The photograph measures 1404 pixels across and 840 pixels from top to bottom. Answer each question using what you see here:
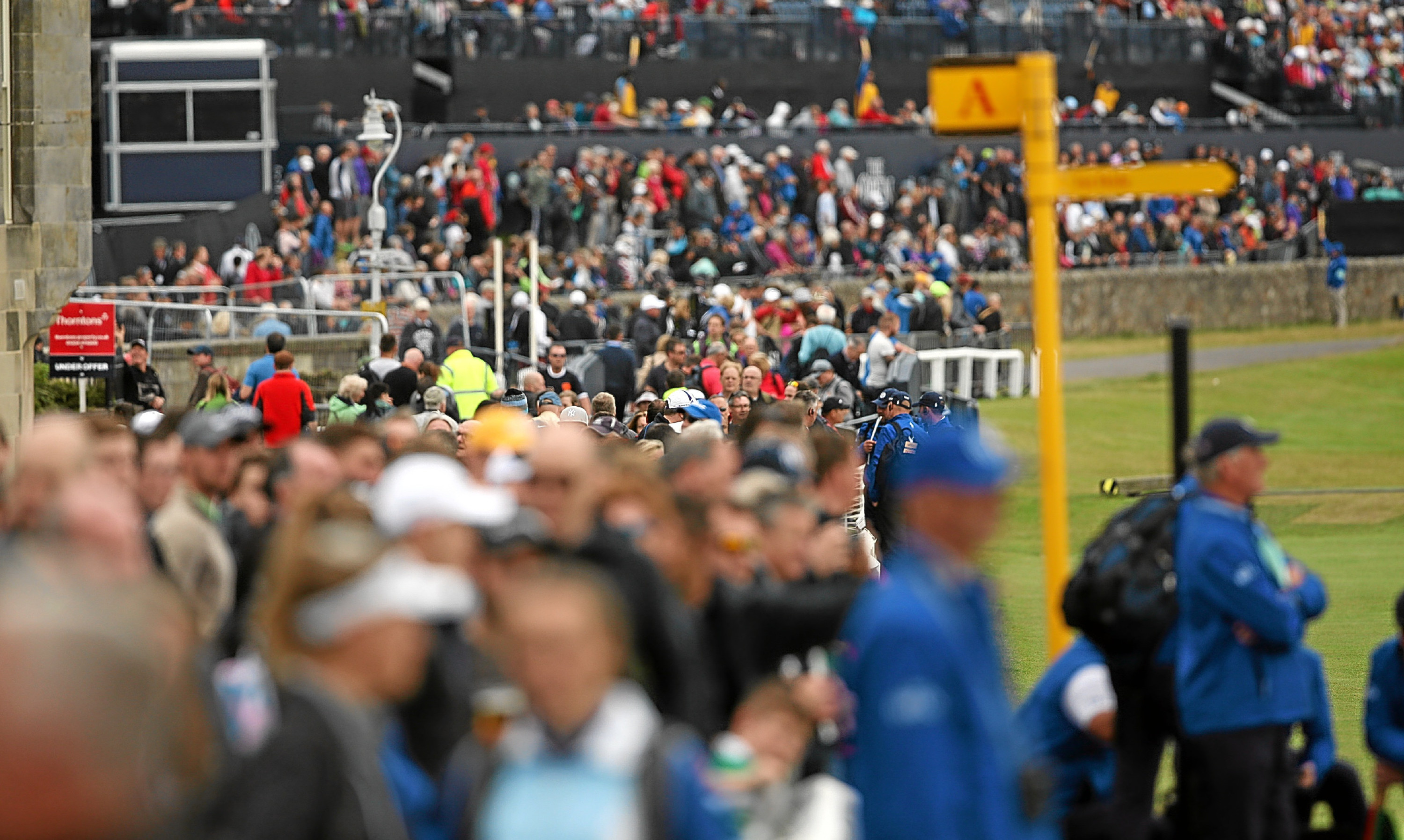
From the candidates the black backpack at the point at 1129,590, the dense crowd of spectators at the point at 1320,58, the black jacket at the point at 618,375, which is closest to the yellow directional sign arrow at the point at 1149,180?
the black backpack at the point at 1129,590

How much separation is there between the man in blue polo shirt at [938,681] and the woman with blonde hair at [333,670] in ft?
3.17

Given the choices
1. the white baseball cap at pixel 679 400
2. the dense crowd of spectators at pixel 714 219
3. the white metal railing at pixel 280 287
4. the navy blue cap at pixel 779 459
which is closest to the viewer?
the navy blue cap at pixel 779 459

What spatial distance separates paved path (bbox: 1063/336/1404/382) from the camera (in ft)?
127

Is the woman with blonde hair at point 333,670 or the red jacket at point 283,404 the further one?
the red jacket at point 283,404

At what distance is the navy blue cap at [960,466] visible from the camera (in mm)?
4852

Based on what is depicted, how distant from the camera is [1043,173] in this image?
7254 mm

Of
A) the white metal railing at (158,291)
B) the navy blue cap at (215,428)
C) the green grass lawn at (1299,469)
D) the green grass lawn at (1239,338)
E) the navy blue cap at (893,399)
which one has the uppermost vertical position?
the white metal railing at (158,291)

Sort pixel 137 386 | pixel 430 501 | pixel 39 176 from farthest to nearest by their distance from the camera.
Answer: pixel 137 386
pixel 39 176
pixel 430 501

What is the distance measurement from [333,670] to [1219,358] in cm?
3750

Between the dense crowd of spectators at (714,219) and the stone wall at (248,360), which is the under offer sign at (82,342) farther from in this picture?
the dense crowd of spectators at (714,219)

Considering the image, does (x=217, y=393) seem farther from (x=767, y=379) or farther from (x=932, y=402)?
(x=932, y=402)

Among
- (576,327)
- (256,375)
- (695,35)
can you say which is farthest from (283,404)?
(695,35)

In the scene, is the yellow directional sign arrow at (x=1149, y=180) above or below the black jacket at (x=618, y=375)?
above

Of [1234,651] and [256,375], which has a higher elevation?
[256,375]
